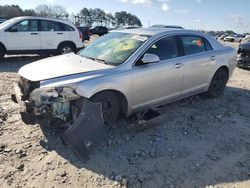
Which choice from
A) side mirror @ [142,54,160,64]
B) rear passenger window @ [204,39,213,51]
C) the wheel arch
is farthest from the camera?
rear passenger window @ [204,39,213,51]

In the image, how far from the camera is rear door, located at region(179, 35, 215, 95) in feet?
19.3

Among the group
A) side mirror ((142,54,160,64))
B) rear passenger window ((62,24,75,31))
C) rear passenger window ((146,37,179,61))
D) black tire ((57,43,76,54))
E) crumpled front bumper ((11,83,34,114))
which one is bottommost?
crumpled front bumper ((11,83,34,114))

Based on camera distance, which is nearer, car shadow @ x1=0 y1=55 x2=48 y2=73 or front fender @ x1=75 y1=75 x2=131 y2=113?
front fender @ x1=75 y1=75 x2=131 y2=113

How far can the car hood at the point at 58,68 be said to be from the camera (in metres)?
4.39

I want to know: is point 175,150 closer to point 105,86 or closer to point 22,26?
point 105,86

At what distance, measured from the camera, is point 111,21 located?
290 feet

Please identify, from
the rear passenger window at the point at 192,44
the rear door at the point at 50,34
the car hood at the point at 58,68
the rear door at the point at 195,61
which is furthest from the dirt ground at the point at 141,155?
the rear door at the point at 50,34

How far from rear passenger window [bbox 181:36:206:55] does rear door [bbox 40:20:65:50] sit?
24.1ft

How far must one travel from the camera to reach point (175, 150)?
449 centimetres

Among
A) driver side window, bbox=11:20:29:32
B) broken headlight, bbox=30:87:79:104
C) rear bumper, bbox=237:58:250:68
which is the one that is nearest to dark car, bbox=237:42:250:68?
rear bumper, bbox=237:58:250:68

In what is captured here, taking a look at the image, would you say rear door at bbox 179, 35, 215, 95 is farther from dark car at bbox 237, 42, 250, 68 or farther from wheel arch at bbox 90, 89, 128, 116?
dark car at bbox 237, 42, 250, 68

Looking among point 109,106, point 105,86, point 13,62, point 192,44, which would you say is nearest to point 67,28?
point 13,62

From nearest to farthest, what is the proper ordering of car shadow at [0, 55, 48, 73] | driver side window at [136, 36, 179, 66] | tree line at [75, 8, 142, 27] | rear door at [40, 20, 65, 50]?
driver side window at [136, 36, 179, 66], car shadow at [0, 55, 48, 73], rear door at [40, 20, 65, 50], tree line at [75, 8, 142, 27]

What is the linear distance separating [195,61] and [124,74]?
6.35 ft
